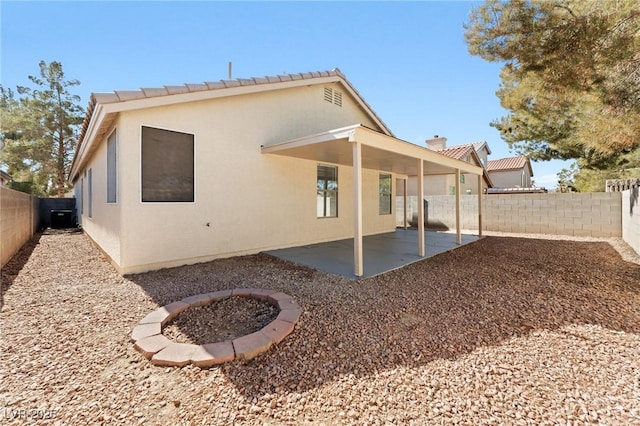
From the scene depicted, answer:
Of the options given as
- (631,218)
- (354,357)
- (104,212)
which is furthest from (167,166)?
(631,218)

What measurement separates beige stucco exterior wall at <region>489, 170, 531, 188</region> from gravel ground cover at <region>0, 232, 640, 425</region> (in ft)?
97.7

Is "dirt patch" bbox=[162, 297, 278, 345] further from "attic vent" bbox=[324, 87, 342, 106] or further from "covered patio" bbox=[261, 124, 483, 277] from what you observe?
"attic vent" bbox=[324, 87, 342, 106]

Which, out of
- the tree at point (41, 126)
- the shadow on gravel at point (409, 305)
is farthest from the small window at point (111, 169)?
the tree at point (41, 126)

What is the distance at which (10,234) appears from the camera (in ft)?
23.4

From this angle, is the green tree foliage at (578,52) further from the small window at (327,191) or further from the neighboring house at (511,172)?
the neighboring house at (511,172)

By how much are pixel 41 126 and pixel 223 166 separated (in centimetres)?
2265

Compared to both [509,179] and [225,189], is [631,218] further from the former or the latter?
[509,179]

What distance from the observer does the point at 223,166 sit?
23.1 feet

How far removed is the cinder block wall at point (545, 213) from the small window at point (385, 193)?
11.8 feet

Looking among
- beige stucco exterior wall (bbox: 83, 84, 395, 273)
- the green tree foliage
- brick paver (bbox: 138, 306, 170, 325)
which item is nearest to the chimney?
beige stucco exterior wall (bbox: 83, 84, 395, 273)

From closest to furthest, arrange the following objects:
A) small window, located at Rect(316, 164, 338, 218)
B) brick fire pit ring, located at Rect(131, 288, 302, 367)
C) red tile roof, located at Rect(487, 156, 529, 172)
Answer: brick fire pit ring, located at Rect(131, 288, 302, 367) < small window, located at Rect(316, 164, 338, 218) < red tile roof, located at Rect(487, 156, 529, 172)

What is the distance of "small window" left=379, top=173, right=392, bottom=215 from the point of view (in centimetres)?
1279

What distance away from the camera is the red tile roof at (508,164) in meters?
30.2

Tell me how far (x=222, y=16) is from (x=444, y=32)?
642cm
